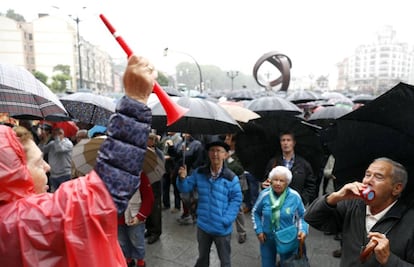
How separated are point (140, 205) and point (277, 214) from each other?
5.17ft

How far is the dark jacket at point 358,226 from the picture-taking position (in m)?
1.75

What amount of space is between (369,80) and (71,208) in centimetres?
12277

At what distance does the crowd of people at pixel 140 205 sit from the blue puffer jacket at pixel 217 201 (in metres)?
0.01

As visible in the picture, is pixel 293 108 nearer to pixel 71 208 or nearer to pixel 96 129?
pixel 96 129

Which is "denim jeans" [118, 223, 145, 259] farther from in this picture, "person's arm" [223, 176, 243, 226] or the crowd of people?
"person's arm" [223, 176, 243, 226]

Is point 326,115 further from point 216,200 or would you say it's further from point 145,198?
point 145,198

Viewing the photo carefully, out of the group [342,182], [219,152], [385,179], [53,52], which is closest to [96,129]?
[219,152]

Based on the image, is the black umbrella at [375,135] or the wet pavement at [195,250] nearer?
the black umbrella at [375,135]

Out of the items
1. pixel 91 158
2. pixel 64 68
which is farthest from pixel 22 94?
pixel 64 68

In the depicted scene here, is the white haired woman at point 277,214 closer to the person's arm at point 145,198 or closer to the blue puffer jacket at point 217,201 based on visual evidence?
the blue puffer jacket at point 217,201

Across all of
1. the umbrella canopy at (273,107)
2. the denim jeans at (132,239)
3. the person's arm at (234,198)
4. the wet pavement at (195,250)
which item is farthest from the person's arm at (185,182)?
the umbrella canopy at (273,107)

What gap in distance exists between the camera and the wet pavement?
421cm

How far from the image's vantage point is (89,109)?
4.71 meters

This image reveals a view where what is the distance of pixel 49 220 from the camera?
987 millimetres
